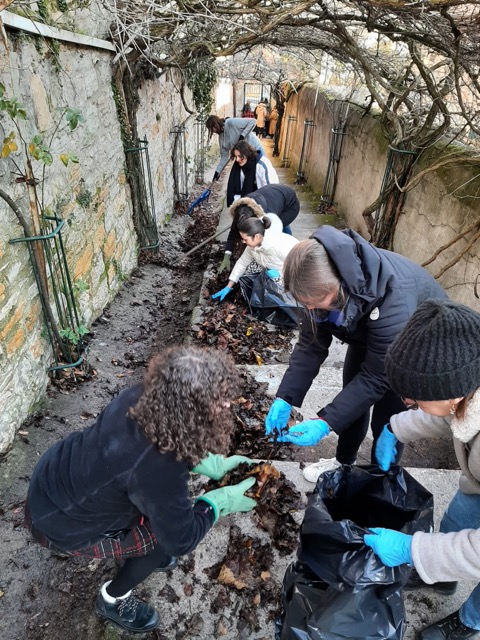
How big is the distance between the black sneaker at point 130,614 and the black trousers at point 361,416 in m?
1.34

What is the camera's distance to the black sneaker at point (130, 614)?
1.84 meters

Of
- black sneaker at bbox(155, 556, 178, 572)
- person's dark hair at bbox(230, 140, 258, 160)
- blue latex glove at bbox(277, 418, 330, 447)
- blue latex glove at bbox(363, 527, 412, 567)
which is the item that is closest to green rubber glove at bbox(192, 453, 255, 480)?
blue latex glove at bbox(277, 418, 330, 447)

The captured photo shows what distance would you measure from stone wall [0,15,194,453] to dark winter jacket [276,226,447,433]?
6.42 ft

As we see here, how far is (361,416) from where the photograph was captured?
2.38 meters

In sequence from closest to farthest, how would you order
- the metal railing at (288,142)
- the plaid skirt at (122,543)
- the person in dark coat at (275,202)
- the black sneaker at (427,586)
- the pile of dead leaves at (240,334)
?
1. the plaid skirt at (122,543)
2. the black sneaker at (427,586)
3. the pile of dead leaves at (240,334)
4. the person in dark coat at (275,202)
5. the metal railing at (288,142)

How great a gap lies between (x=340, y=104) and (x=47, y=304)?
296 inches

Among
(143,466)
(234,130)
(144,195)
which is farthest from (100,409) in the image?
(234,130)

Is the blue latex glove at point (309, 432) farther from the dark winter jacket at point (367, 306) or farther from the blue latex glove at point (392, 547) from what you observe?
the blue latex glove at point (392, 547)

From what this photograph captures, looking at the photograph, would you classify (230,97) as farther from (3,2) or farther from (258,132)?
(3,2)

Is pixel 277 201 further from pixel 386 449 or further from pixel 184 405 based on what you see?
pixel 184 405

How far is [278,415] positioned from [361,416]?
0.47 m

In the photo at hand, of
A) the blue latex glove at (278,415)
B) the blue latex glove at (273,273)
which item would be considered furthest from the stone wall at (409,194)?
the blue latex glove at (278,415)

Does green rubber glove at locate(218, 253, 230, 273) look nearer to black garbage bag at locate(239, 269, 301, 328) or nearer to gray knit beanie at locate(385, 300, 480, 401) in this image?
black garbage bag at locate(239, 269, 301, 328)

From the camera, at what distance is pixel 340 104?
8.36 m
